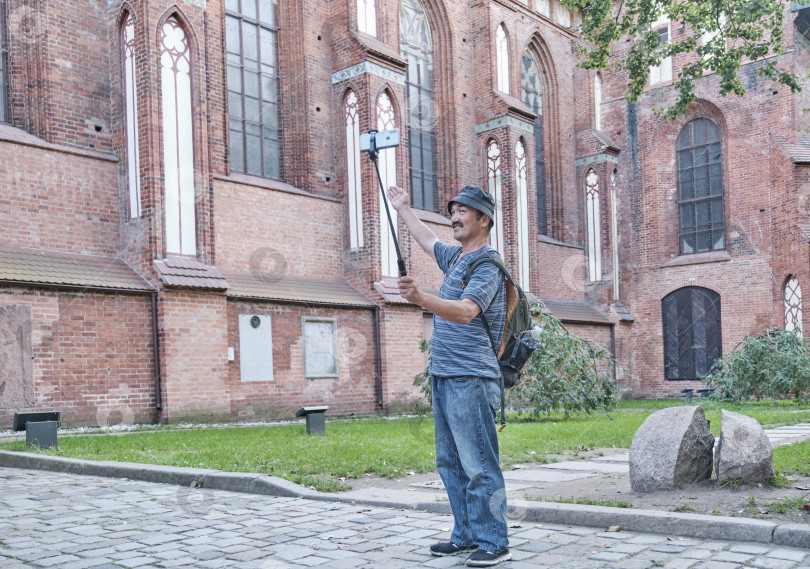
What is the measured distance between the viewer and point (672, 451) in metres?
5.69

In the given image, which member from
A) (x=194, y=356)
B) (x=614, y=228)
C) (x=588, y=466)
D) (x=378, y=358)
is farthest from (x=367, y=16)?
(x=588, y=466)

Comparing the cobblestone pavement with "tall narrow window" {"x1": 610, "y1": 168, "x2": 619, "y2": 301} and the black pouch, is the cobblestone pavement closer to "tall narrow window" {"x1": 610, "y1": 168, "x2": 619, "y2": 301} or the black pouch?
the black pouch

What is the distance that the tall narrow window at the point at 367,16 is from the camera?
1855 cm

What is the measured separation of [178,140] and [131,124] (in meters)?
0.84

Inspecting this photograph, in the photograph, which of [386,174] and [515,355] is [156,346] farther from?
[515,355]

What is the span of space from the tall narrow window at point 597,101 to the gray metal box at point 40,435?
21.9 meters

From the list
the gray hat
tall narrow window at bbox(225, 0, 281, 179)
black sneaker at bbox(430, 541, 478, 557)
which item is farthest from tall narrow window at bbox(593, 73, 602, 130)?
black sneaker at bbox(430, 541, 478, 557)

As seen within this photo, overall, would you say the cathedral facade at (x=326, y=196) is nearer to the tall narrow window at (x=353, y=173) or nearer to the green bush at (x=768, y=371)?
the tall narrow window at (x=353, y=173)

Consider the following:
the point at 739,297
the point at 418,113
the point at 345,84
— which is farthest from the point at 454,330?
the point at 739,297

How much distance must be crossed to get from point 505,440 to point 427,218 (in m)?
10.8

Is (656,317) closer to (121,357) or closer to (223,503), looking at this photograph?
(121,357)

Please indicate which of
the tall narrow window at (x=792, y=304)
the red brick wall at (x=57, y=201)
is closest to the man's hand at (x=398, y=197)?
the red brick wall at (x=57, y=201)

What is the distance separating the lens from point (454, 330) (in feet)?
13.7

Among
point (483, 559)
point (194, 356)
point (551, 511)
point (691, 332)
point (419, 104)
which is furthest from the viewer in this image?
point (691, 332)
